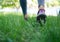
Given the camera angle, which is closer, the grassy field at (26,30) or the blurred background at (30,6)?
the grassy field at (26,30)

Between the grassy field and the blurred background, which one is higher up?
the blurred background

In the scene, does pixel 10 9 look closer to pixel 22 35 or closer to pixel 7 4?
pixel 7 4

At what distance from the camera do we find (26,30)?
3914 mm

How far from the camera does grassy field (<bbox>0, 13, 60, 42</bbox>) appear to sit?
11.3ft

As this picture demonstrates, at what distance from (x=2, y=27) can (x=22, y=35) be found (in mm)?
274

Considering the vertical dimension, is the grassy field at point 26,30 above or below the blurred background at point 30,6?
below

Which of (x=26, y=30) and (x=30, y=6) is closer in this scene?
(x=26, y=30)

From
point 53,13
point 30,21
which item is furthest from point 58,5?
point 30,21

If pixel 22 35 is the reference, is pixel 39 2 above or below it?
above

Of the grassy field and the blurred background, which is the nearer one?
the grassy field

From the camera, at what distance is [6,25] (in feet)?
12.7

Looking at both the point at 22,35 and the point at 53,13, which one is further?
the point at 53,13

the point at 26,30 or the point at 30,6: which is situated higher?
the point at 30,6

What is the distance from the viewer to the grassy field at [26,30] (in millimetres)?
3439
